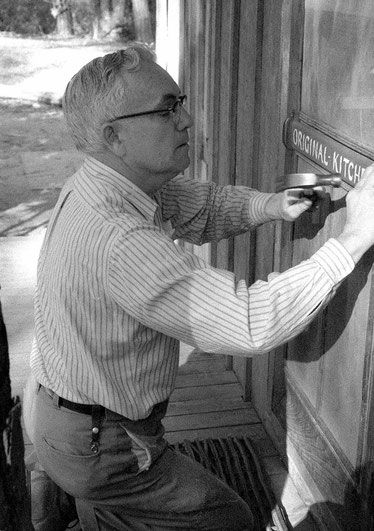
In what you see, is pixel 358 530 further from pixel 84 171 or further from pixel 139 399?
pixel 84 171

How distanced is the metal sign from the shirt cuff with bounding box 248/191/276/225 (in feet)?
0.72

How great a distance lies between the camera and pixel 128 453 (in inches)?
96.9

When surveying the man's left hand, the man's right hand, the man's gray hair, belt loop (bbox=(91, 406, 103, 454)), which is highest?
the man's gray hair

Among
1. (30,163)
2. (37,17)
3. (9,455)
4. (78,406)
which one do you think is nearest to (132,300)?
(78,406)

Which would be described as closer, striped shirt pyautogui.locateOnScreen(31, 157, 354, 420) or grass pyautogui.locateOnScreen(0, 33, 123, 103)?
striped shirt pyautogui.locateOnScreen(31, 157, 354, 420)

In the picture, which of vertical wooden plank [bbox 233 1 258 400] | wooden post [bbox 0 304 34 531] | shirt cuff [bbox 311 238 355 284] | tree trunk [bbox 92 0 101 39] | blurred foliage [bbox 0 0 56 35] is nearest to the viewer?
wooden post [bbox 0 304 34 531]

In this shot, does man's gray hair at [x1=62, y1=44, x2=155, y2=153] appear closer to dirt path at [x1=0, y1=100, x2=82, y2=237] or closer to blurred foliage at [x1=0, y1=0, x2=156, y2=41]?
dirt path at [x1=0, y1=100, x2=82, y2=237]

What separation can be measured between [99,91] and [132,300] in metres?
0.65

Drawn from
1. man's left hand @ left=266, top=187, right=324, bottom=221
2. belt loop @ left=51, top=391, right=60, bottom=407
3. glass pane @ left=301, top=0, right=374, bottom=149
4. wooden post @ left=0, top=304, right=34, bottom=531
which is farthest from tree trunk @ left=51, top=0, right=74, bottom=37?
wooden post @ left=0, top=304, right=34, bottom=531

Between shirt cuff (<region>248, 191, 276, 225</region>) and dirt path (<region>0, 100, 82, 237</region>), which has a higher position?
shirt cuff (<region>248, 191, 276, 225</region>)

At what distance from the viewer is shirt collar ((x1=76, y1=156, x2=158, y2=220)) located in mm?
2333

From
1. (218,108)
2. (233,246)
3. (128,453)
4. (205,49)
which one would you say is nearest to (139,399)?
(128,453)

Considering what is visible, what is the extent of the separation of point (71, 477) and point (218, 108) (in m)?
2.57

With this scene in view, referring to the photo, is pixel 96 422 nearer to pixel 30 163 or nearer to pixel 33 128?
pixel 30 163
